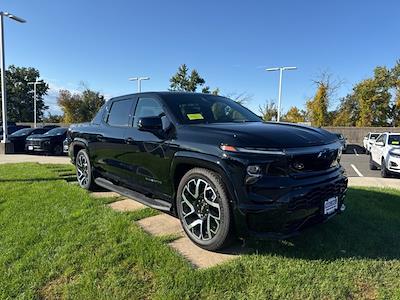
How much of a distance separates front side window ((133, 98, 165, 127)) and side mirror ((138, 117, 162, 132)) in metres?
0.28

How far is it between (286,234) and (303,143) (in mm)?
863

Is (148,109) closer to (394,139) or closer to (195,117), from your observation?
(195,117)

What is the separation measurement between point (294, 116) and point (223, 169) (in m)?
45.1

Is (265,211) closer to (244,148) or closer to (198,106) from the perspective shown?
(244,148)

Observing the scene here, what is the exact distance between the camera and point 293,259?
3.37 meters

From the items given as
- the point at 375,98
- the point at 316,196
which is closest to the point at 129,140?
the point at 316,196

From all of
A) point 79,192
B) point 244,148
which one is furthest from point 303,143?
point 79,192

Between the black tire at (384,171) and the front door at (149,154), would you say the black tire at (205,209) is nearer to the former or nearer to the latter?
the front door at (149,154)

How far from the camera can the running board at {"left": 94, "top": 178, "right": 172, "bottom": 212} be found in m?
4.11

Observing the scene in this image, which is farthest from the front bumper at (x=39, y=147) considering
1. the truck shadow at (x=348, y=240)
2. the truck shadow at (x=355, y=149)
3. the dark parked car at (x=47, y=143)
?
the truck shadow at (x=355, y=149)

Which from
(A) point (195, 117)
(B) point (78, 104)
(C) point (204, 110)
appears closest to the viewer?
(A) point (195, 117)

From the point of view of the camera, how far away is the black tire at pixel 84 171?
19.8 feet

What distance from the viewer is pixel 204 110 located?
4.41 meters

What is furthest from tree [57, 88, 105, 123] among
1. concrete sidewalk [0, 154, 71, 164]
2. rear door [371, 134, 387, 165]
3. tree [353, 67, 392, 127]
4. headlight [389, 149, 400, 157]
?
headlight [389, 149, 400, 157]
